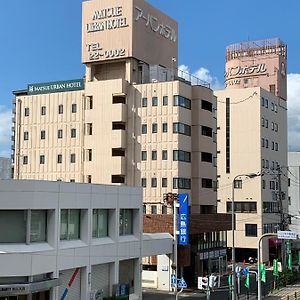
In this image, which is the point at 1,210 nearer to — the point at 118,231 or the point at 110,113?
the point at 118,231

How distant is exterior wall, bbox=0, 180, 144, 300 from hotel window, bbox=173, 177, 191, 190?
Result: 1501 cm

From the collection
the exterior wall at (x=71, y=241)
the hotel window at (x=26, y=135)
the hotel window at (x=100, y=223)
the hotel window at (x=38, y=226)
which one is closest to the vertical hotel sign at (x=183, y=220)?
the exterior wall at (x=71, y=241)

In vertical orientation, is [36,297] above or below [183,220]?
below

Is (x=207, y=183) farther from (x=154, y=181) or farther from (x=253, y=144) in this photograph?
(x=253, y=144)

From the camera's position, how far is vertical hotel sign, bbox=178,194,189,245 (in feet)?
146

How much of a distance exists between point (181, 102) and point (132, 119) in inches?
228

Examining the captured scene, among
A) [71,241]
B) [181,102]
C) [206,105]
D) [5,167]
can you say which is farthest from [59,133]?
[71,241]

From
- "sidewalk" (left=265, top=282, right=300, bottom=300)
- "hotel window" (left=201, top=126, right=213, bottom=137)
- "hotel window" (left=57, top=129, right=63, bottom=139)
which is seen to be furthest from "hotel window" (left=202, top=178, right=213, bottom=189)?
"hotel window" (left=57, top=129, right=63, bottom=139)

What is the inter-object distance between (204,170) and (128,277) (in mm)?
20568

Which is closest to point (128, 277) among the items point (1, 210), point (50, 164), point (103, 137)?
point (1, 210)

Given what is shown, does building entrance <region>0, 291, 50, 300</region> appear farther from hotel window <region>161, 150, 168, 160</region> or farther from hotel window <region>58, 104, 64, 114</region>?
hotel window <region>58, 104, 64, 114</region>

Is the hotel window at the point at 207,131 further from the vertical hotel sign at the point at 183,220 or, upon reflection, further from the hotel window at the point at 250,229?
the hotel window at the point at 250,229

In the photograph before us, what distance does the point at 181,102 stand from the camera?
55.2 metres

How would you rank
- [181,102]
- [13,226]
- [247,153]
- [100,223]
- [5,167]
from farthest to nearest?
1. [247,153]
2. [5,167]
3. [181,102]
4. [100,223]
5. [13,226]
